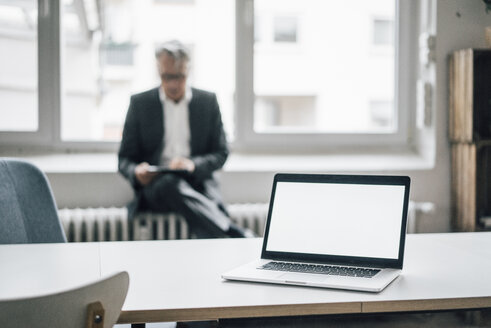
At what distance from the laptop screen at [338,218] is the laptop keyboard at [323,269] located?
0.05 m

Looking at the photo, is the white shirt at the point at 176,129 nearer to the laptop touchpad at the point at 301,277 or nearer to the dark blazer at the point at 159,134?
the dark blazer at the point at 159,134

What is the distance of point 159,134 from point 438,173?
69.3 inches

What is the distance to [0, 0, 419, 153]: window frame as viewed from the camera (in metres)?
3.92

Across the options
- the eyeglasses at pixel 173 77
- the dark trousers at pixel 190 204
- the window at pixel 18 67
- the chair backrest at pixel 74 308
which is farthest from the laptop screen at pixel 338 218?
the window at pixel 18 67

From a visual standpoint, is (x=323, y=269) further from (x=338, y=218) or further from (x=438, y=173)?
(x=438, y=173)

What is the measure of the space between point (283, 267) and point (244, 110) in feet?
8.74

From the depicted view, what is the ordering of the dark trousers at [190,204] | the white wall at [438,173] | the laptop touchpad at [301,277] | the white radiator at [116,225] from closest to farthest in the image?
1. the laptop touchpad at [301,277]
2. the dark trousers at [190,204]
3. the white radiator at [116,225]
4. the white wall at [438,173]

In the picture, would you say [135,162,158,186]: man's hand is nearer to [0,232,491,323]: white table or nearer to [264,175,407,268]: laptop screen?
[0,232,491,323]: white table

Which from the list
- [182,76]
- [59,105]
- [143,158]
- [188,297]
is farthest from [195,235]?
[188,297]

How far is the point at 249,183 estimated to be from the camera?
12.8ft

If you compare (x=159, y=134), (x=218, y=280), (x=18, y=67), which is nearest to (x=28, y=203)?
(x=218, y=280)

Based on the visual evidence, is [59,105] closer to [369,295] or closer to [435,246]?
[435,246]

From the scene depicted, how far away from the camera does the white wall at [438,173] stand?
3801 millimetres

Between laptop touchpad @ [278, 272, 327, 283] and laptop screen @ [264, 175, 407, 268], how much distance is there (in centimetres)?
13
